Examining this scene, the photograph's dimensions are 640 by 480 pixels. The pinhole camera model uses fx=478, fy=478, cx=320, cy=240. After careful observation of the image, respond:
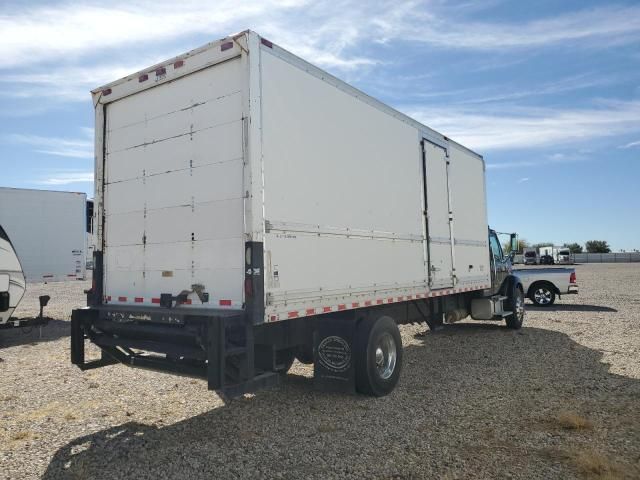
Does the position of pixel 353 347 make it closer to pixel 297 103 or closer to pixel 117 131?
pixel 297 103

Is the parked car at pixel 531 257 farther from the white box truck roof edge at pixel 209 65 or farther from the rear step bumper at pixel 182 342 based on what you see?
the rear step bumper at pixel 182 342

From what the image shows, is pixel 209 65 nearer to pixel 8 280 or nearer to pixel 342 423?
pixel 342 423

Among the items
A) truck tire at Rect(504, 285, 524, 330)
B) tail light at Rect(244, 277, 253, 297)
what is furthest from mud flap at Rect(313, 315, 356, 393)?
truck tire at Rect(504, 285, 524, 330)

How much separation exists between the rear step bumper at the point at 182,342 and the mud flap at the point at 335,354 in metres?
1.13

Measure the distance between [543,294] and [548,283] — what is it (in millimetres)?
452

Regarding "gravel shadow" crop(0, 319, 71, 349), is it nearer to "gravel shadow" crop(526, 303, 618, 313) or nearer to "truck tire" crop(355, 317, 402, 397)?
"truck tire" crop(355, 317, 402, 397)

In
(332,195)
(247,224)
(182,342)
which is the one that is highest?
(332,195)

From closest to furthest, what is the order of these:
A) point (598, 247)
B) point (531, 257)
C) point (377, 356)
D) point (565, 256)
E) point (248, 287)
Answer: point (248, 287), point (377, 356), point (531, 257), point (565, 256), point (598, 247)

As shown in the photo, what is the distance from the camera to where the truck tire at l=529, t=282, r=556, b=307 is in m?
17.3

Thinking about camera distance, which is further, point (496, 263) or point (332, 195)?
point (496, 263)

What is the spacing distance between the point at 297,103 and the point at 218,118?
0.93 meters

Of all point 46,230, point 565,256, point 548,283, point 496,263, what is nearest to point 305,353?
point 496,263

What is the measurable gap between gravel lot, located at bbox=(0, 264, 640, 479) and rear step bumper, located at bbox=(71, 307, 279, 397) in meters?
0.65

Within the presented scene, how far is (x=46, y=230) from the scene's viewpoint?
52.8 feet
